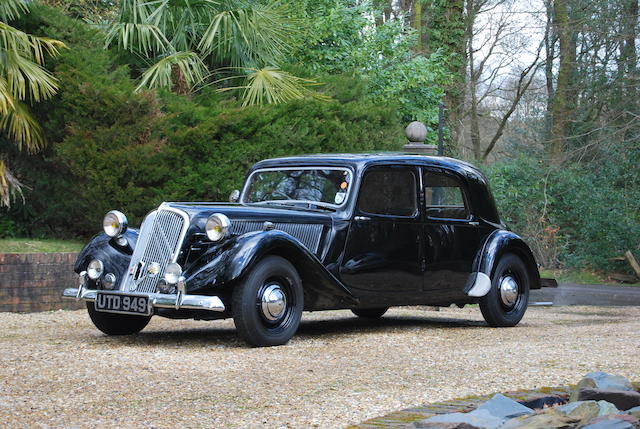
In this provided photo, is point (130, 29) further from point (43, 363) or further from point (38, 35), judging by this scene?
point (43, 363)

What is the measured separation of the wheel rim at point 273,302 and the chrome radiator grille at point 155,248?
0.75 metres

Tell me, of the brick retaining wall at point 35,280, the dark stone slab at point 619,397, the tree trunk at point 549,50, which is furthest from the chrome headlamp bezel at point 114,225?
the tree trunk at point 549,50

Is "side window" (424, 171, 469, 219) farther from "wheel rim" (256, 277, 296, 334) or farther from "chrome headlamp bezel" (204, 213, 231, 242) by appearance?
"chrome headlamp bezel" (204, 213, 231, 242)

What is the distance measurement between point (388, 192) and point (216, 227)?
2052 millimetres

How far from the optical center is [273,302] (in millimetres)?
6711

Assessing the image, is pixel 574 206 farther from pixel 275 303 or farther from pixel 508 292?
pixel 275 303

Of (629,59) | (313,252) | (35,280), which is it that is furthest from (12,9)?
(629,59)

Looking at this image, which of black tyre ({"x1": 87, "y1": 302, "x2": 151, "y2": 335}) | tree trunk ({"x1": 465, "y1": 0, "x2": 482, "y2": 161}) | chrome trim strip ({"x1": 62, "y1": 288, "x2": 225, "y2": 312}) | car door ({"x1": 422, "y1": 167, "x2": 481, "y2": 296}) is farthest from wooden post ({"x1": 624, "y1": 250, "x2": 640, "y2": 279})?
chrome trim strip ({"x1": 62, "y1": 288, "x2": 225, "y2": 312})

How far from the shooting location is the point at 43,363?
227 inches

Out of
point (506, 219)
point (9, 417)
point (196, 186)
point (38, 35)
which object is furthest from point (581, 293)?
point (9, 417)

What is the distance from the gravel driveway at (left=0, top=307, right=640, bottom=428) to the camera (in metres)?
4.20

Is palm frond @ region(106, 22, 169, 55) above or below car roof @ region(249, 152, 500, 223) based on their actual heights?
above

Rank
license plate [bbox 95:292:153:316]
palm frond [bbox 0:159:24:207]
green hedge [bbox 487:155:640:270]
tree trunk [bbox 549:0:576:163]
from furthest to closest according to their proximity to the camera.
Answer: tree trunk [bbox 549:0:576:163], green hedge [bbox 487:155:640:270], palm frond [bbox 0:159:24:207], license plate [bbox 95:292:153:316]

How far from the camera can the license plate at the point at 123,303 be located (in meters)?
6.48
